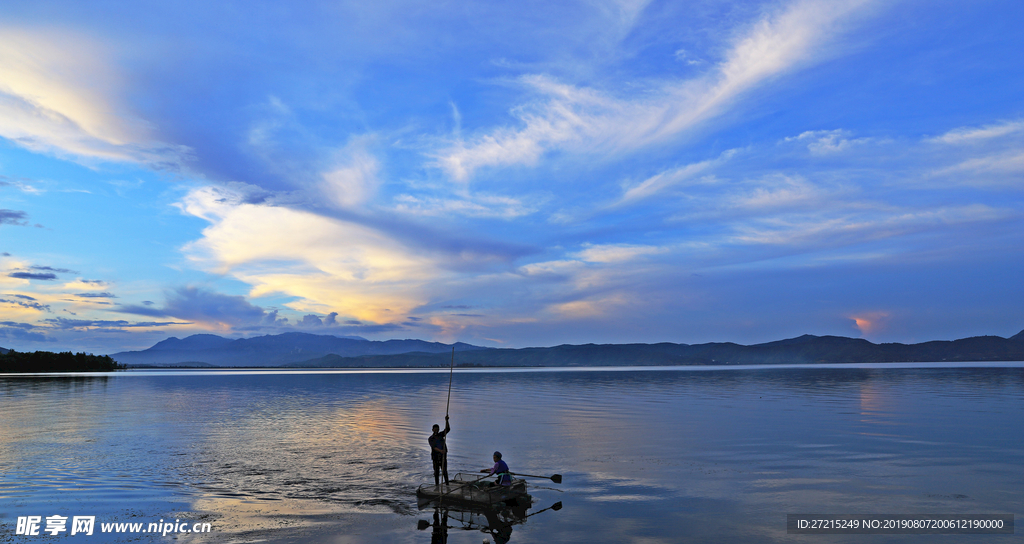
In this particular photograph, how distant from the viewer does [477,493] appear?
23.9 m

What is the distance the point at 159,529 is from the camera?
2095 centimetres

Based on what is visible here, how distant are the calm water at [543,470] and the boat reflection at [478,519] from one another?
10.1 inches

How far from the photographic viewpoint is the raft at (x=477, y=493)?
77.7 ft

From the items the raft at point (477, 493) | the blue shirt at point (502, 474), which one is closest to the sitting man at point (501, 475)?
the blue shirt at point (502, 474)

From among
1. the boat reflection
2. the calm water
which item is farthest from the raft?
the calm water

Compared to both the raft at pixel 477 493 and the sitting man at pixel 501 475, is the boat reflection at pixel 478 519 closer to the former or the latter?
the raft at pixel 477 493

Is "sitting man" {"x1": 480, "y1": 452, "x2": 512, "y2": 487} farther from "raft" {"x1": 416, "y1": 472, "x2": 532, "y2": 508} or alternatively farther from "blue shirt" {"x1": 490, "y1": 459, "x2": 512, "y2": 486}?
"raft" {"x1": 416, "y1": 472, "x2": 532, "y2": 508}

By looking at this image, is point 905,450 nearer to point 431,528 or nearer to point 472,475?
point 472,475

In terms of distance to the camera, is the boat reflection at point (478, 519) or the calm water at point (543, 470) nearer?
the boat reflection at point (478, 519)

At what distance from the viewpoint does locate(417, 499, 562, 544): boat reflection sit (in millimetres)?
21334

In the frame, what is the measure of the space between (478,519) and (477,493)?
41.3 inches

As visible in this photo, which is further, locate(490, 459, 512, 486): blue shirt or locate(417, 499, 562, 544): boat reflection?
locate(490, 459, 512, 486): blue shirt

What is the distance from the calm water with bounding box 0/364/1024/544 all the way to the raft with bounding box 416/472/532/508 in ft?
2.57

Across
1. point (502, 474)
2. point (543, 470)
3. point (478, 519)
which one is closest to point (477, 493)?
point (478, 519)
